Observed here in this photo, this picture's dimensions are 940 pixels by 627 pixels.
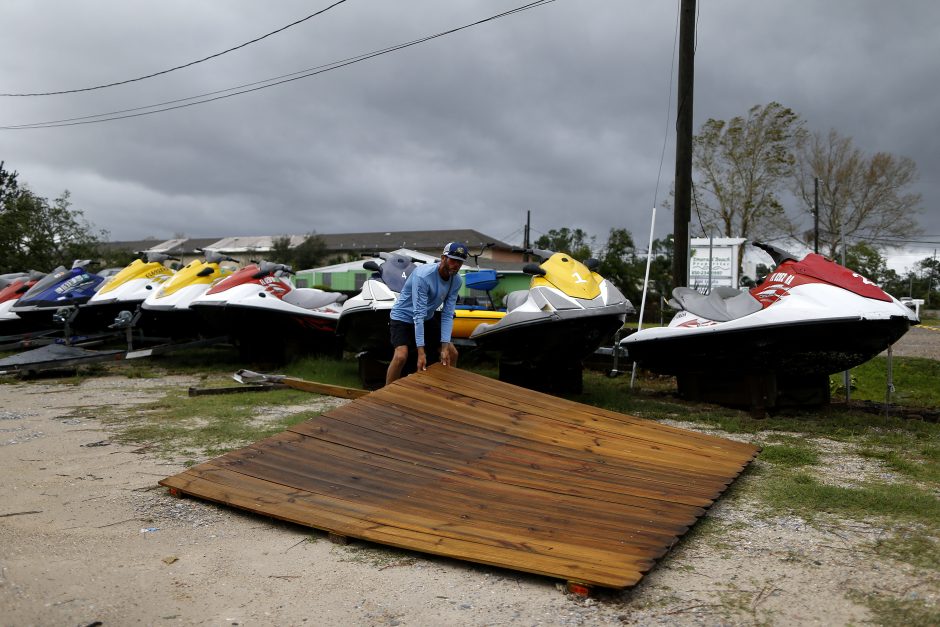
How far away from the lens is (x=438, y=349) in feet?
22.6

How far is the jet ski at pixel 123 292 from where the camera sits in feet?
43.1

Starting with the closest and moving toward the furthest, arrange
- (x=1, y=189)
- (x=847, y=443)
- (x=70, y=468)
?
(x=70, y=468)
(x=847, y=443)
(x=1, y=189)

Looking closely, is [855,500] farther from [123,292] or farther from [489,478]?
[123,292]

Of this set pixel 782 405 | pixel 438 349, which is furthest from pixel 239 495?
pixel 782 405

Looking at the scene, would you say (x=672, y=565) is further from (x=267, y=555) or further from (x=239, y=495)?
(x=239, y=495)

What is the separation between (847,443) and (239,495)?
4902 mm

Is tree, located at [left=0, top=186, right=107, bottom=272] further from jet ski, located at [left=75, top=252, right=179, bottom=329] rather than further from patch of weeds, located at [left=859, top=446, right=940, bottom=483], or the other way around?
patch of weeds, located at [left=859, top=446, right=940, bottom=483]

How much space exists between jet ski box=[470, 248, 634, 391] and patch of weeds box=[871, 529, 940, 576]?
3.91m

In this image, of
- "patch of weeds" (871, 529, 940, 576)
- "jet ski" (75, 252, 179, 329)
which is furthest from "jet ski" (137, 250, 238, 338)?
"patch of weeds" (871, 529, 940, 576)

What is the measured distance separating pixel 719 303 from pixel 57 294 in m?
11.9

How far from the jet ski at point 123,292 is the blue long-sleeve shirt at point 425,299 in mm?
8390

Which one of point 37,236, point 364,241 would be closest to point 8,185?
point 37,236

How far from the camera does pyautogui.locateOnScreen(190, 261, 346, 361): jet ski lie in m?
10.8

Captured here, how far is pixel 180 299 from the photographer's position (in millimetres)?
12172
